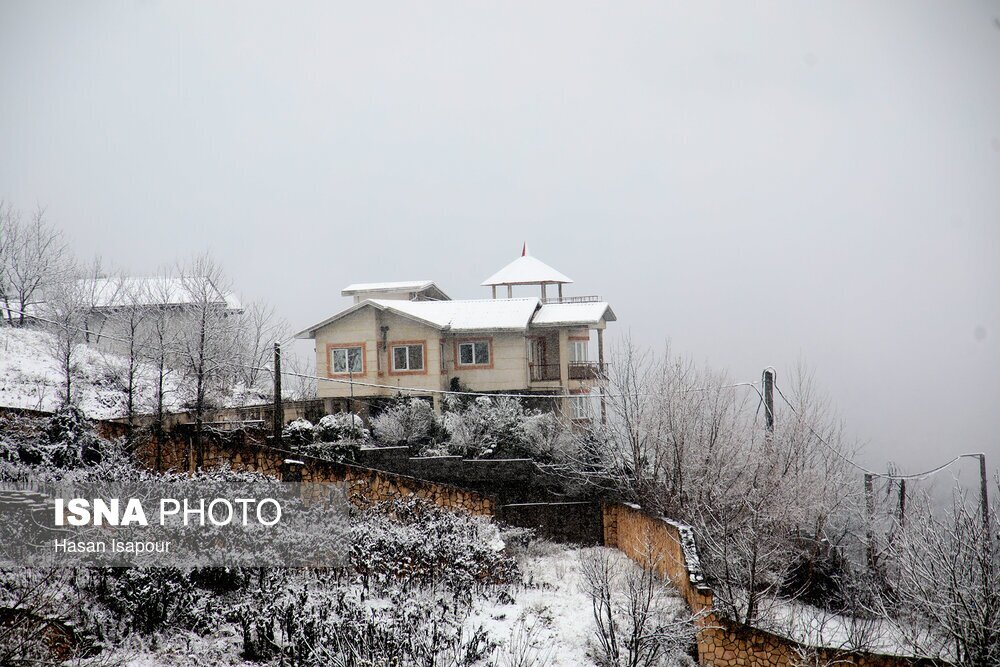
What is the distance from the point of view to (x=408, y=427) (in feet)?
72.1

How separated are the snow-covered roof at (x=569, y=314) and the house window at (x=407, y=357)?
411cm

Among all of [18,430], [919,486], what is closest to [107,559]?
[18,430]

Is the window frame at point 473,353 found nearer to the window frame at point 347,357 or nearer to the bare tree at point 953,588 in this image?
the window frame at point 347,357

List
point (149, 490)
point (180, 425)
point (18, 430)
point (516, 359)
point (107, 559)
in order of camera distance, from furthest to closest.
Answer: point (516, 359), point (180, 425), point (18, 430), point (149, 490), point (107, 559)

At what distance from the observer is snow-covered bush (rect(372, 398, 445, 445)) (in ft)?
70.7

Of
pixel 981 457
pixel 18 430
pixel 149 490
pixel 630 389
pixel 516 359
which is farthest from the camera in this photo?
pixel 516 359

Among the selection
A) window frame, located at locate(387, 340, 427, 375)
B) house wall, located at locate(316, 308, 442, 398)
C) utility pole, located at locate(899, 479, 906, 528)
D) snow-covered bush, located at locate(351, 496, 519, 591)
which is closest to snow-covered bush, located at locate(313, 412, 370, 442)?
snow-covered bush, located at locate(351, 496, 519, 591)

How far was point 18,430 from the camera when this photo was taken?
15570mm

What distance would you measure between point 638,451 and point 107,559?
38.1 ft

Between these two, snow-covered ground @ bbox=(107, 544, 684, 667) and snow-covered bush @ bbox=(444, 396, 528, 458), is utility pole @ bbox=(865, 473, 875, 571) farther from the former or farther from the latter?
snow-covered bush @ bbox=(444, 396, 528, 458)

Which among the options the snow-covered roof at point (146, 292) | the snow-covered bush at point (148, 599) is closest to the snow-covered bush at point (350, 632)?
the snow-covered bush at point (148, 599)

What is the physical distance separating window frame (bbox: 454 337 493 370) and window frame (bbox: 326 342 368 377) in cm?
314

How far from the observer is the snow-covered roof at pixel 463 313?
90.3 feet

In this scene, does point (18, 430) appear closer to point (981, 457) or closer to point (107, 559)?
point (107, 559)
